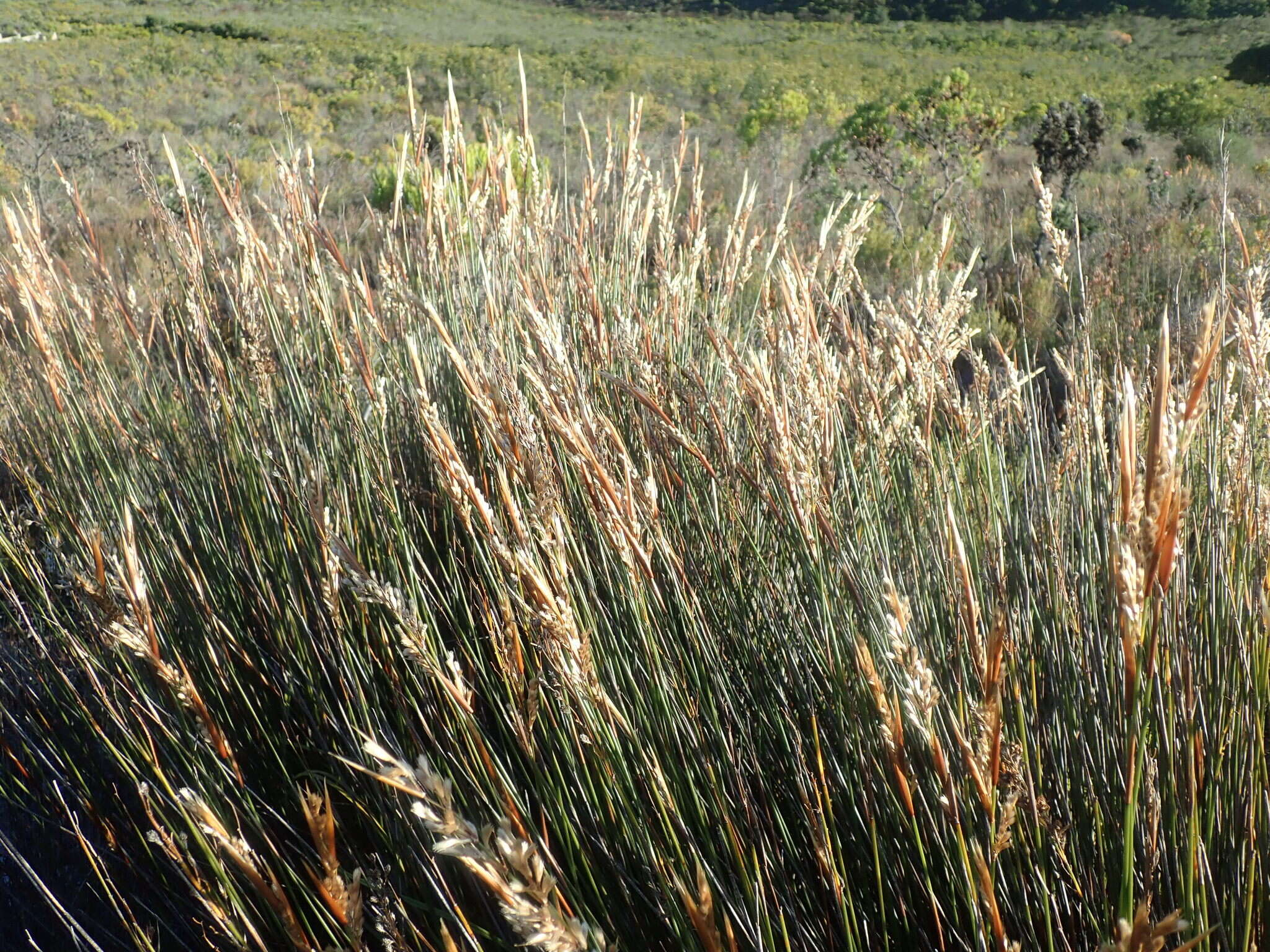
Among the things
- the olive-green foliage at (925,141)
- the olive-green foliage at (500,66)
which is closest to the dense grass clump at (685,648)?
the olive-green foliage at (925,141)

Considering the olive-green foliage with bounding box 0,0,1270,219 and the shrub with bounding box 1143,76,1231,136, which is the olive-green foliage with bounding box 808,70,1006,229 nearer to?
the olive-green foliage with bounding box 0,0,1270,219

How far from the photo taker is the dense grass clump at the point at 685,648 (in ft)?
2.86

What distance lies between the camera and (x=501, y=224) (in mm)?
2027

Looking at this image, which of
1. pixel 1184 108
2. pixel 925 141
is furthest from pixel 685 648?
pixel 1184 108

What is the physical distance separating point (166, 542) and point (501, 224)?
994 millimetres

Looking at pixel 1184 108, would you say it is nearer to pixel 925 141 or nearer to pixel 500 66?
pixel 925 141

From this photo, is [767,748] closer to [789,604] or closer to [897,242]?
[789,604]

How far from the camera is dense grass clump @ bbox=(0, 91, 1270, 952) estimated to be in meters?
0.87

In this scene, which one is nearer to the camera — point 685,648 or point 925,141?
point 685,648

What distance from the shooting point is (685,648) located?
1.31 metres

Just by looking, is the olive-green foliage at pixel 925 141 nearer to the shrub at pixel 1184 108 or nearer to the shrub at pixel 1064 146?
the shrub at pixel 1064 146

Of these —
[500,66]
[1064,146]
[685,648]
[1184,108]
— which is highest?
[500,66]

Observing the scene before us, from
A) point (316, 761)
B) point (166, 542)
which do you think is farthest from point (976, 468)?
point (166, 542)

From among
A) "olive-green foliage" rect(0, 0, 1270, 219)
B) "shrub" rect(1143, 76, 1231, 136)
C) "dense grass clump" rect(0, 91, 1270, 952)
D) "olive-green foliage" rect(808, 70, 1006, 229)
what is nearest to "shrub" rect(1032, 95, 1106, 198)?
"olive-green foliage" rect(808, 70, 1006, 229)
